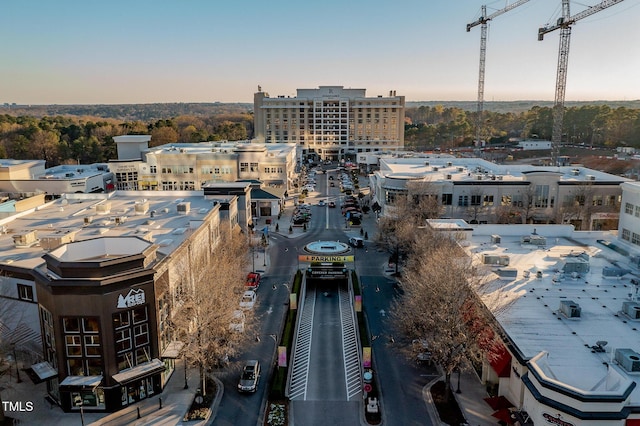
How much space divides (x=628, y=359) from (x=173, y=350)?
21.3 meters

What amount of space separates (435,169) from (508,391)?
44.5 metres

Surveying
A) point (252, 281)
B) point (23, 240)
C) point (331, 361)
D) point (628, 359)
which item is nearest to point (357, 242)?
point (252, 281)

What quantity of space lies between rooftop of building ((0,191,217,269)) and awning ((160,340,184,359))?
5160mm

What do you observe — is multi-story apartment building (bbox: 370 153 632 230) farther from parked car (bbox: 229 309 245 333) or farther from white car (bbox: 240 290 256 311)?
parked car (bbox: 229 309 245 333)

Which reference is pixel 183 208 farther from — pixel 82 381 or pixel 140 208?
pixel 82 381

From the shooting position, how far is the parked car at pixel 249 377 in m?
25.5

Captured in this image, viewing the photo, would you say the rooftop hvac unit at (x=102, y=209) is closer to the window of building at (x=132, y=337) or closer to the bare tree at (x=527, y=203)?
the window of building at (x=132, y=337)

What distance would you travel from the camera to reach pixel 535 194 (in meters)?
56.3

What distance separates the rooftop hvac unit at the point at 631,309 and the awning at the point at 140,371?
2390 centimetres

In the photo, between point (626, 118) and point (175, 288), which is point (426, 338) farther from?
point (626, 118)

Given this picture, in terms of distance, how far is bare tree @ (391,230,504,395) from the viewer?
23.6 metres

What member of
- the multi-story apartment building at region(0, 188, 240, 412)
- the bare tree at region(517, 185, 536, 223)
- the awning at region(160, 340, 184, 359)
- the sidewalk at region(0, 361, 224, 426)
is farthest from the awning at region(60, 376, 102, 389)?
the bare tree at region(517, 185, 536, 223)

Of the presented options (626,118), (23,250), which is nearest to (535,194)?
(23,250)

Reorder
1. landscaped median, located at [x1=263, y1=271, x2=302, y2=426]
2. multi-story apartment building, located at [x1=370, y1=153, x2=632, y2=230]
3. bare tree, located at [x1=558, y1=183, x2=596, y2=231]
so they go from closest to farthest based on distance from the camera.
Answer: landscaped median, located at [x1=263, y1=271, x2=302, y2=426] < bare tree, located at [x1=558, y1=183, x2=596, y2=231] < multi-story apartment building, located at [x1=370, y1=153, x2=632, y2=230]
